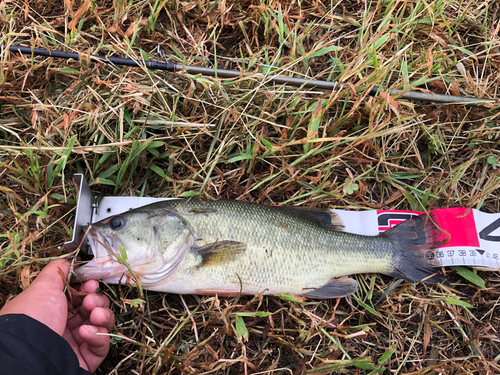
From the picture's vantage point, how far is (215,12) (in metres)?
3.33

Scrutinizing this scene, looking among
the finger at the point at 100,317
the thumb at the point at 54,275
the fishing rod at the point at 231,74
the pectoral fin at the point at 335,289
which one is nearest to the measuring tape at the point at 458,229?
the pectoral fin at the point at 335,289

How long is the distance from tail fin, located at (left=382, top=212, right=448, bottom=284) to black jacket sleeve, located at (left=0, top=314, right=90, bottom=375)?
8.18ft

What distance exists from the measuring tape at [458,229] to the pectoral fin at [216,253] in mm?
1045

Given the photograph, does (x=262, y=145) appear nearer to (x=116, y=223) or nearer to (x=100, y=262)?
(x=116, y=223)

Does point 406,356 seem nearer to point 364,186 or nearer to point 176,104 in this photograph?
point 364,186

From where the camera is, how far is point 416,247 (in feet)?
9.37

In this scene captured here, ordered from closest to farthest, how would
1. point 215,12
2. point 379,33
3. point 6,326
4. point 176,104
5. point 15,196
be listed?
point 6,326
point 15,196
point 176,104
point 379,33
point 215,12

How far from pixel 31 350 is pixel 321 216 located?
2219 millimetres

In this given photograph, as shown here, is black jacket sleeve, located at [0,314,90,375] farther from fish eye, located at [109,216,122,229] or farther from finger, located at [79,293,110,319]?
fish eye, located at [109,216,122,229]

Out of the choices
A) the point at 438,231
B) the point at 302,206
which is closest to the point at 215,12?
the point at 302,206

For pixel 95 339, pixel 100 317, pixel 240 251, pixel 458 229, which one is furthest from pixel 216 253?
pixel 458 229

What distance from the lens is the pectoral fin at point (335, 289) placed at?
107 inches

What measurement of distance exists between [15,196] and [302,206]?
243 centimetres

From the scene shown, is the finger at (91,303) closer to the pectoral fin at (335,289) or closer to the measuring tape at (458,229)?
the pectoral fin at (335,289)
